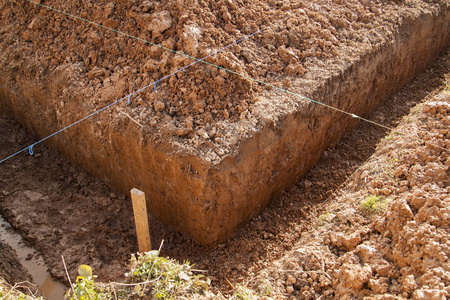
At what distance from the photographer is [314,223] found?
357 centimetres

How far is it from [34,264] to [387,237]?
3.28 metres

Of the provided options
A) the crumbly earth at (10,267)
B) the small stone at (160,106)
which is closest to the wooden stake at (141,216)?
the small stone at (160,106)

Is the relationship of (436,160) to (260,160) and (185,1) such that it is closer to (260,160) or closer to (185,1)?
(260,160)

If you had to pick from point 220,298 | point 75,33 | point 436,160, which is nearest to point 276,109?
point 436,160

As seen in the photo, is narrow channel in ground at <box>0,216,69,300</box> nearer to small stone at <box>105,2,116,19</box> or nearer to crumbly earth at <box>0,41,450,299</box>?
crumbly earth at <box>0,41,450,299</box>

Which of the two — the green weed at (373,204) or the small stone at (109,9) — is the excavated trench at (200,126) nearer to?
the small stone at (109,9)

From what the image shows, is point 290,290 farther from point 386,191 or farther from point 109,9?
point 109,9

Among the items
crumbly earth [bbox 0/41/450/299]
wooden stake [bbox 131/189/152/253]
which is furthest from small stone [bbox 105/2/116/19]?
wooden stake [bbox 131/189/152/253]

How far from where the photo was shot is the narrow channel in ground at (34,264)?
3.27 meters

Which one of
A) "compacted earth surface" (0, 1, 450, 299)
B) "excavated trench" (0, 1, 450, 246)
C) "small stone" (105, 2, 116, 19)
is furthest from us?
"small stone" (105, 2, 116, 19)

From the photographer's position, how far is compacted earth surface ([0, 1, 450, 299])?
2.59 meters

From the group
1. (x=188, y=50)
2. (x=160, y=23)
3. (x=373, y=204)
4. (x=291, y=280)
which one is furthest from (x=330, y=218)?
(x=160, y=23)

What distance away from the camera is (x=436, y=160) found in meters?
3.21

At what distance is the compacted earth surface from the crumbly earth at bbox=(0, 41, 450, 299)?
0.4 inches
